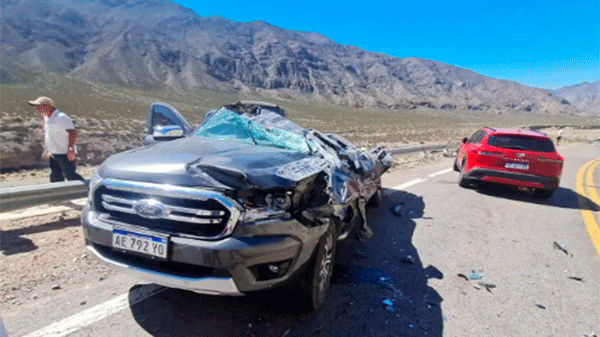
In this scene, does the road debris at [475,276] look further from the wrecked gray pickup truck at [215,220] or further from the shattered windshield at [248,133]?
the shattered windshield at [248,133]

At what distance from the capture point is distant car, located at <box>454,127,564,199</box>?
25.7 ft

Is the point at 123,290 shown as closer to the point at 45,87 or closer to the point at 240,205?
the point at 240,205

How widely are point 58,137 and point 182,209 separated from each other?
4.17 metres

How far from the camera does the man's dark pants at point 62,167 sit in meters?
5.72

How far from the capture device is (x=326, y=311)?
316cm

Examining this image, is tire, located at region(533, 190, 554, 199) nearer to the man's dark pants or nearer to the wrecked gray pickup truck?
the wrecked gray pickup truck

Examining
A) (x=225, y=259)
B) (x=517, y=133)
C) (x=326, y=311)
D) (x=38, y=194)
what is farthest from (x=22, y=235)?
(x=517, y=133)

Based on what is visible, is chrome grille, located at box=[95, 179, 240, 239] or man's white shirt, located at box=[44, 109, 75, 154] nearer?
chrome grille, located at box=[95, 179, 240, 239]

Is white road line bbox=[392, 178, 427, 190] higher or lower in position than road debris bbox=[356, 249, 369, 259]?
lower

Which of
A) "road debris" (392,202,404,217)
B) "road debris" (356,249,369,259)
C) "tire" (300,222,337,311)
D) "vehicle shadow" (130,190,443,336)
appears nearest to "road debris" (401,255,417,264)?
"vehicle shadow" (130,190,443,336)

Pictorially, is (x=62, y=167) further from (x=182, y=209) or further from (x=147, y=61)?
(x=147, y=61)

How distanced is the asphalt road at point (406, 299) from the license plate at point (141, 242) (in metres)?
0.64

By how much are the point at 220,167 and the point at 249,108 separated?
2.89 meters

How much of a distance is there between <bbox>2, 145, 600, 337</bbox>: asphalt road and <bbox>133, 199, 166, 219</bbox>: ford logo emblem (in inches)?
34.5
